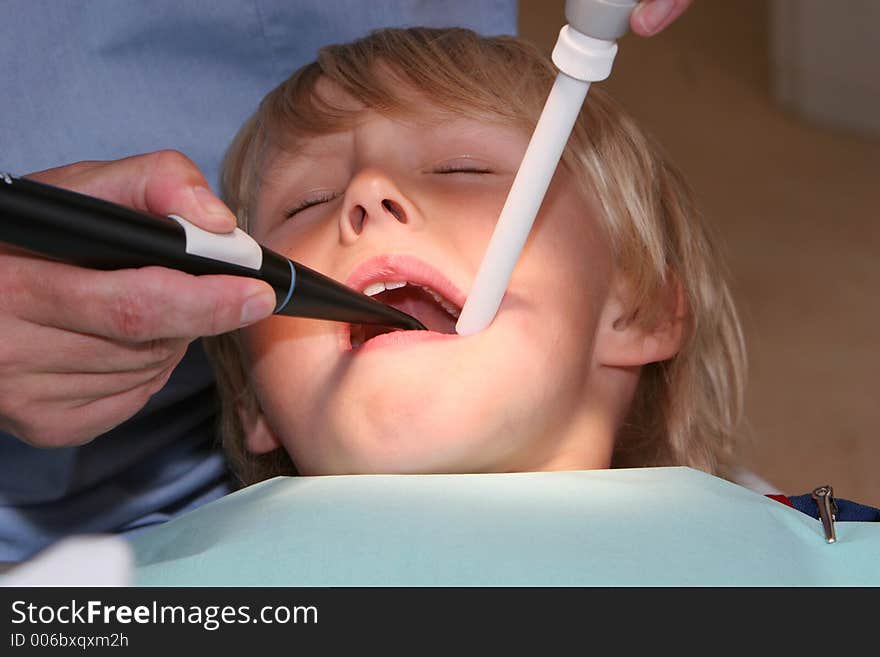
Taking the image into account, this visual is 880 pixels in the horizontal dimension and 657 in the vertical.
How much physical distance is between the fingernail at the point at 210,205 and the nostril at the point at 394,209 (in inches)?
7.8

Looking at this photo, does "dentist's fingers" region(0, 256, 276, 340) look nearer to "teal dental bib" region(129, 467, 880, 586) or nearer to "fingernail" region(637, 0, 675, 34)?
"teal dental bib" region(129, 467, 880, 586)

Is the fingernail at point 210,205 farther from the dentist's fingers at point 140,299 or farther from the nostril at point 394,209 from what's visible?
the nostril at point 394,209

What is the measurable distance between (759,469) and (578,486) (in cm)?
81

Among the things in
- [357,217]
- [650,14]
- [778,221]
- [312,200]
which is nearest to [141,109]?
[312,200]

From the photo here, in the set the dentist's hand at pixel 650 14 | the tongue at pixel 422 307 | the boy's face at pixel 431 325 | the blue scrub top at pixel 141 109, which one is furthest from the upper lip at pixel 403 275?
the blue scrub top at pixel 141 109

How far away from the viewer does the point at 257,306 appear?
2.54 feet

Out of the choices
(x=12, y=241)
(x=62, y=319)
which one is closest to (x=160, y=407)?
(x=62, y=319)

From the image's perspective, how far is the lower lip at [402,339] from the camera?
0.92 m

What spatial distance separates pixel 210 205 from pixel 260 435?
0.44 metres

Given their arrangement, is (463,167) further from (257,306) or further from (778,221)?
(778,221)

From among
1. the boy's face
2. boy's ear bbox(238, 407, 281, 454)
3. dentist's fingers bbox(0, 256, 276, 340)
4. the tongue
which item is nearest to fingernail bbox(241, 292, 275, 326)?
dentist's fingers bbox(0, 256, 276, 340)

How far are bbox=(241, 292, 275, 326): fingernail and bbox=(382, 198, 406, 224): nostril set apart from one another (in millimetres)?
204

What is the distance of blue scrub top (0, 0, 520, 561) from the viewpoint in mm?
1178
